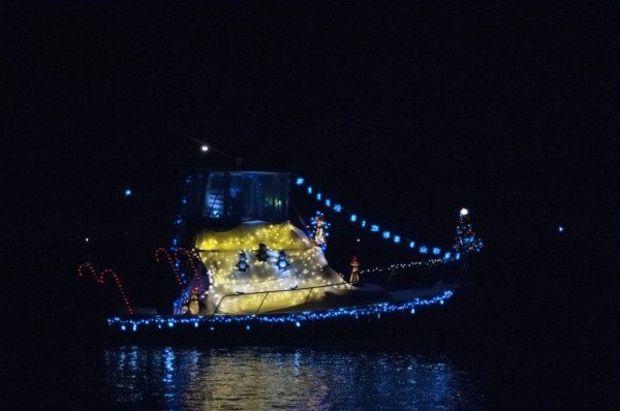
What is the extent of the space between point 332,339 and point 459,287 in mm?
2980

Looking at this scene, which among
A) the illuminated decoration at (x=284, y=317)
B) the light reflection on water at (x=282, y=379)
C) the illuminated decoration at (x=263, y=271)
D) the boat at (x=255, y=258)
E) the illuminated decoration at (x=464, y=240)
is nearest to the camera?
the light reflection on water at (x=282, y=379)

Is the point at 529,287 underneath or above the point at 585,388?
above

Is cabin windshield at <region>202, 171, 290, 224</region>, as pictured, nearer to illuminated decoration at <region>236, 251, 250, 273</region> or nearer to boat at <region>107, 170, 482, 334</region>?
boat at <region>107, 170, 482, 334</region>

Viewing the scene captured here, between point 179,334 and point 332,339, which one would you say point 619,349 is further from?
point 179,334

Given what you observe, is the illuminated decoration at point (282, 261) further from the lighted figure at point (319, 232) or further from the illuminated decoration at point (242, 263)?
the lighted figure at point (319, 232)

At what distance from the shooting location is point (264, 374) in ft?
68.3

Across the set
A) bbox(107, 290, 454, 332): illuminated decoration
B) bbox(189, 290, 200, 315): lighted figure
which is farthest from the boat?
bbox(107, 290, 454, 332): illuminated decoration

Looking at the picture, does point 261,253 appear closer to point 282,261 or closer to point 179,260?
point 282,261

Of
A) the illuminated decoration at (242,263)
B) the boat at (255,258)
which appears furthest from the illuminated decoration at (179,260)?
the illuminated decoration at (242,263)

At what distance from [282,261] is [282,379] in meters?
5.60

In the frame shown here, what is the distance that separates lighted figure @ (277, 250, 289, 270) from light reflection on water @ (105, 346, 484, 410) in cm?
218

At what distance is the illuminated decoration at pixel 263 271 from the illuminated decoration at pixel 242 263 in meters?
0.07

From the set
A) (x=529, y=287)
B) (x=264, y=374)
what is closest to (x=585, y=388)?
(x=264, y=374)

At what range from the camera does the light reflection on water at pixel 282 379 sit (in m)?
18.1
